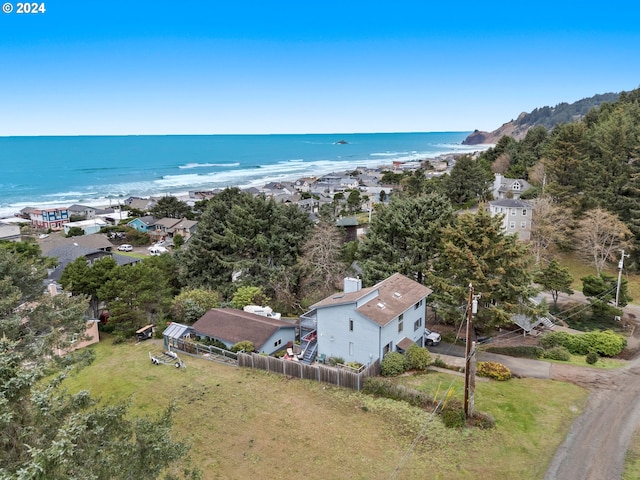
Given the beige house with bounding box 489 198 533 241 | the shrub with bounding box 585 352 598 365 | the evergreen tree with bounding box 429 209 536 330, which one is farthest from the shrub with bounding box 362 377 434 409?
the beige house with bounding box 489 198 533 241

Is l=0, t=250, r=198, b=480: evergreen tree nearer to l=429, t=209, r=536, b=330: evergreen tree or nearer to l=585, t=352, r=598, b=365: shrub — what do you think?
l=429, t=209, r=536, b=330: evergreen tree

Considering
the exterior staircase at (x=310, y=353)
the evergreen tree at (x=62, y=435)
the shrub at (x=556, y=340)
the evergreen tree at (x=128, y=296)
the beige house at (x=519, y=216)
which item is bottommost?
the exterior staircase at (x=310, y=353)

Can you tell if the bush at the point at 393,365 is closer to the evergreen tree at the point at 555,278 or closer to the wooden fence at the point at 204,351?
the wooden fence at the point at 204,351

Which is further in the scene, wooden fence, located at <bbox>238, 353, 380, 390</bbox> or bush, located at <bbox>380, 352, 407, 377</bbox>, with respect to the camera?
bush, located at <bbox>380, 352, 407, 377</bbox>

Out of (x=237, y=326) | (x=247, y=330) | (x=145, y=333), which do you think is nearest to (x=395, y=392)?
(x=247, y=330)

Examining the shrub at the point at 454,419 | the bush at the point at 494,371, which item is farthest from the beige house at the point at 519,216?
the shrub at the point at 454,419

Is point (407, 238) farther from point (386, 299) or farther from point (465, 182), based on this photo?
point (465, 182)
